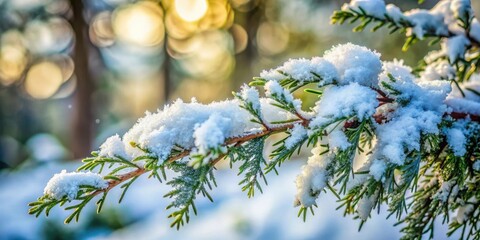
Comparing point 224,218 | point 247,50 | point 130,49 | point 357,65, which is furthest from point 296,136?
point 130,49

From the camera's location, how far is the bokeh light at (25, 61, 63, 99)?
16503 millimetres

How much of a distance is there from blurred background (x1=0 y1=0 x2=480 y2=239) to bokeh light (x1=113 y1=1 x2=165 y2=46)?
39mm

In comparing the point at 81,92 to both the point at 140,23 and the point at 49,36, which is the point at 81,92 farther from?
the point at 140,23

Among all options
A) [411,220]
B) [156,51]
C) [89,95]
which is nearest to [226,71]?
Result: [156,51]

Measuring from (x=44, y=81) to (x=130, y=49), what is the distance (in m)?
6.63

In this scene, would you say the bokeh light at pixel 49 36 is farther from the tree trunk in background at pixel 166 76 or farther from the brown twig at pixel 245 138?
the brown twig at pixel 245 138

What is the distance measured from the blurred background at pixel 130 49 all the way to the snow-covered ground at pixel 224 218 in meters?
0.05

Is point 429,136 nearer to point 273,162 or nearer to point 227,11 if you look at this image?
point 273,162

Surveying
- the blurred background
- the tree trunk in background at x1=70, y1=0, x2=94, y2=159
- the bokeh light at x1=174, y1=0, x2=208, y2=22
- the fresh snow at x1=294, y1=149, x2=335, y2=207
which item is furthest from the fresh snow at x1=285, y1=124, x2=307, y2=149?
the bokeh light at x1=174, y1=0, x2=208, y2=22

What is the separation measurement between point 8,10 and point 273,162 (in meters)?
11.6

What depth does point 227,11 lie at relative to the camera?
12930 millimetres

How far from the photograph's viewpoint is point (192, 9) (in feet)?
43.7

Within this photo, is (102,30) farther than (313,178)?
Yes

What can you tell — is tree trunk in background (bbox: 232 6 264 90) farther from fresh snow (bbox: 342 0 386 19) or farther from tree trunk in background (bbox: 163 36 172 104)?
fresh snow (bbox: 342 0 386 19)
